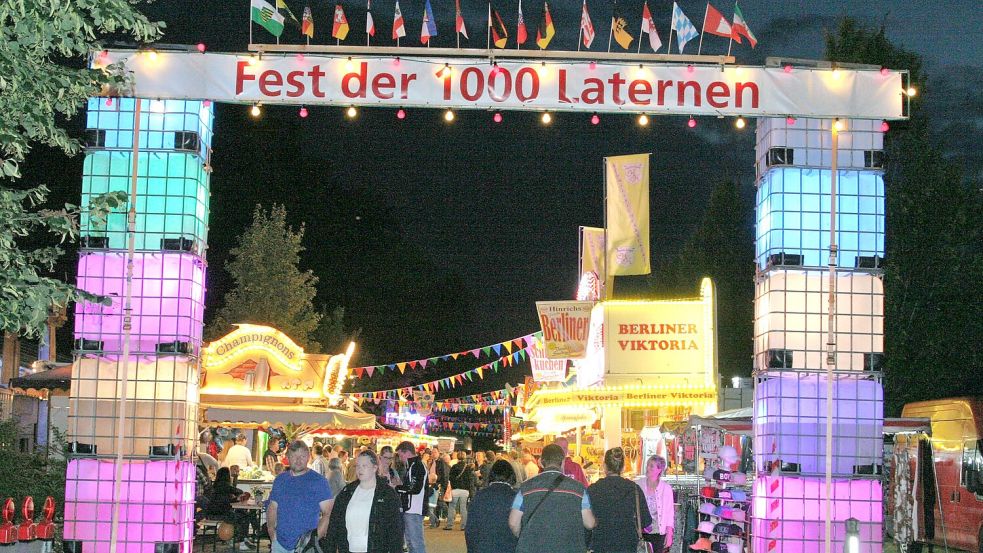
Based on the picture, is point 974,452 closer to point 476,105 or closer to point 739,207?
point 476,105

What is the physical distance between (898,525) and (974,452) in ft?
5.59

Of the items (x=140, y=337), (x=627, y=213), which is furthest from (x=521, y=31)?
(x=627, y=213)

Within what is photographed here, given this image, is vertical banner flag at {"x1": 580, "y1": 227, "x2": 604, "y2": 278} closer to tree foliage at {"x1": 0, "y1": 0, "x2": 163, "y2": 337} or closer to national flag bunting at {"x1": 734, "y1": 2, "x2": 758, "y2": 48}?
national flag bunting at {"x1": 734, "y1": 2, "x2": 758, "y2": 48}

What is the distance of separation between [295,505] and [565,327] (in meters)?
18.9

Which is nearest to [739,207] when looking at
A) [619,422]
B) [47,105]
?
[619,422]

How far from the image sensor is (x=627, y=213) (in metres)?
25.5

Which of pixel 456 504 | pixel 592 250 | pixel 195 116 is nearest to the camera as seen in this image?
pixel 195 116

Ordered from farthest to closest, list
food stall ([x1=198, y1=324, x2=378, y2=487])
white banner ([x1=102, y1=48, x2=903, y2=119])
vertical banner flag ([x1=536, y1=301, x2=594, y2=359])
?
food stall ([x1=198, y1=324, x2=378, y2=487]), vertical banner flag ([x1=536, y1=301, x2=594, y2=359]), white banner ([x1=102, y1=48, x2=903, y2=119])

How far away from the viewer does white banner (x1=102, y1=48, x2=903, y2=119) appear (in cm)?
1306

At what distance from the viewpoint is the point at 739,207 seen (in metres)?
55.8

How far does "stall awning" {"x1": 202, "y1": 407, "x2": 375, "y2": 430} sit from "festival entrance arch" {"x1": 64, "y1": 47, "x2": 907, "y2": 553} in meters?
18.7

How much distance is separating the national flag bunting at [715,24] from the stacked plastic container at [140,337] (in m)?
5.88

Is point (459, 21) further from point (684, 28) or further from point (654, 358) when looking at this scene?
point (654, 358)

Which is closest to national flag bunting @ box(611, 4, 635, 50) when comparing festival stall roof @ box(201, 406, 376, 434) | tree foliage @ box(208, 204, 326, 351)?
festival stall roof @ box(201, 406, 376, 434)
